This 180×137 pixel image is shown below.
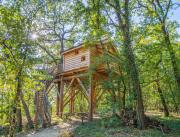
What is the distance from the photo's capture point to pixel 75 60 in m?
17.0

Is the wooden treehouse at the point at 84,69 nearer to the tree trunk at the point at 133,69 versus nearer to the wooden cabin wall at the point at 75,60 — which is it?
the wooden cabin wall at the point at 75,60

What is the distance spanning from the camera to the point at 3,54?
7.27 metres

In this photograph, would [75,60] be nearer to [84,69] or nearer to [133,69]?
[84,69]

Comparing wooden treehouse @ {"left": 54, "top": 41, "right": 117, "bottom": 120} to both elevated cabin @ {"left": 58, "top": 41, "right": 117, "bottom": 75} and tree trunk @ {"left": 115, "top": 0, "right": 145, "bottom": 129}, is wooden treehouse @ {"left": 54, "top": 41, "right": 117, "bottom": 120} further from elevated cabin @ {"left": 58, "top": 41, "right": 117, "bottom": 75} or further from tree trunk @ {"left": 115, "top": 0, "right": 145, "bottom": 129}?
tree trunk @ {"left": 115, "top": 0, "right": 145, "bottom": 129}

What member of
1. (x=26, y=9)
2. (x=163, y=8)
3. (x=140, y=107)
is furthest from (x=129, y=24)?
(x=26, y=9)

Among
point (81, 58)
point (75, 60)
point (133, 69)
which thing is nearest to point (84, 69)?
point (81, 58)

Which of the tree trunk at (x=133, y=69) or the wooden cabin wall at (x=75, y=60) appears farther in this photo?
the wooden cabin wall at (x=75, y=60)

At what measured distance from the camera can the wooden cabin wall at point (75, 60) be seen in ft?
52.2

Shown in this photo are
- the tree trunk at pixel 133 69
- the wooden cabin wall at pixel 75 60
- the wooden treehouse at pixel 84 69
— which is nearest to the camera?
the tree trunk at pixel 133 69

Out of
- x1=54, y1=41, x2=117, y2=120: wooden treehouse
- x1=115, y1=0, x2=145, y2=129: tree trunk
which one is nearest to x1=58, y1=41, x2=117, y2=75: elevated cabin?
x1=54, y1=41, x2=117, y2=120: wooden treehouse

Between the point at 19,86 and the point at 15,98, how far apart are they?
411mm

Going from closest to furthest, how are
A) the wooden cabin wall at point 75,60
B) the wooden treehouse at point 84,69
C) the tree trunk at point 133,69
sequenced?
1. the tree trunk at point 133,69
2. the wooden treehouse at point 84,69
3. the wooden cabin wall at point 75,60

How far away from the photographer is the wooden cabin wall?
52.2ft

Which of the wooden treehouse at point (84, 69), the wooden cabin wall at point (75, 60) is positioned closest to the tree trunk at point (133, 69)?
the wooden treehouse at point (84, 69)
